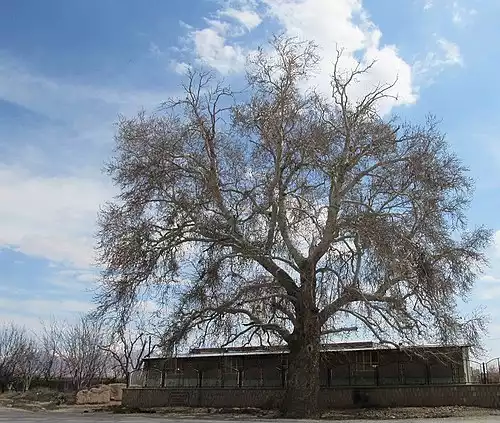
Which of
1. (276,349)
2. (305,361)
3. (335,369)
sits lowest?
(305,361)

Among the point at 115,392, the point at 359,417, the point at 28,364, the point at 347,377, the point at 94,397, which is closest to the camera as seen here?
the point at 359,417

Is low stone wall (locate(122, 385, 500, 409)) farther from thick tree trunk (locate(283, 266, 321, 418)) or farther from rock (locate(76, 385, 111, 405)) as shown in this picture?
rock (locate(76, 385, 111, 405))

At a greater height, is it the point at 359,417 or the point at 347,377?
the point at 347,377

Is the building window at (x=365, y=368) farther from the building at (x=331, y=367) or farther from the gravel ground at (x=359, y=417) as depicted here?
the gravel ground at (x=359, y=417)

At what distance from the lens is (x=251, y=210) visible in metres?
27.2

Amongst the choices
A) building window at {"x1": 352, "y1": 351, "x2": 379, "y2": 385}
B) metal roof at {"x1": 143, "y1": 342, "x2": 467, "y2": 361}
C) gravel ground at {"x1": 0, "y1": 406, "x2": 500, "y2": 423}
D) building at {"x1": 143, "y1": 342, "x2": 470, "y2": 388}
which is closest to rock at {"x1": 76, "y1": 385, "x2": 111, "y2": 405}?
building at {"x1": 143, "y1": 342, "x2": 470, "y2": 388}

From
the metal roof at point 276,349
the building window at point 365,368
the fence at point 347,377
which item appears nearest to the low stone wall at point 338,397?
the fence at point 347,377

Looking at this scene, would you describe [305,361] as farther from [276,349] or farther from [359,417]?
[276,349]

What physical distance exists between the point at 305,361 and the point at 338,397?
7450mm

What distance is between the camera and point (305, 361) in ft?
88.3

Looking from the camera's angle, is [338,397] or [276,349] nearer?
[276,349]

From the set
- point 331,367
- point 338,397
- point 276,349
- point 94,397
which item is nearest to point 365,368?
point 331,367

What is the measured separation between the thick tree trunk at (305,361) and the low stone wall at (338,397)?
2655 mm

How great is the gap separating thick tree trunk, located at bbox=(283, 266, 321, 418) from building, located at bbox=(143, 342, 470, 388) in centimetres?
299
